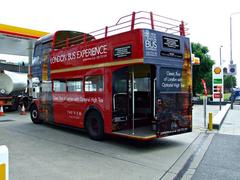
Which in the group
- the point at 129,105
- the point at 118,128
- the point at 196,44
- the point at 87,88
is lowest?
the point at 118,128

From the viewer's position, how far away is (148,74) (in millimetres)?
8789

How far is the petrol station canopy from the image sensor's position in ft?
56.8

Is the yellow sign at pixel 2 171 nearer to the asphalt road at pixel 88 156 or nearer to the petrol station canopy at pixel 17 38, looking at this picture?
the asphalt road at pixel 88 156

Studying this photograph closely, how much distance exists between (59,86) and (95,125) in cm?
274

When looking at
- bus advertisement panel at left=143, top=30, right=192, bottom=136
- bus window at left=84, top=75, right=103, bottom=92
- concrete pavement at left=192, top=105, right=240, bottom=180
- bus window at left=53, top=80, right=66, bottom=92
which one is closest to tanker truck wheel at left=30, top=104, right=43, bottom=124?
bus window at left=53, top=80, right=66, bottom=92

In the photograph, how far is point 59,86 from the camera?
10266 millimetres

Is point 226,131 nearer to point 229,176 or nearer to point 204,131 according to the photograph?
point 204,131

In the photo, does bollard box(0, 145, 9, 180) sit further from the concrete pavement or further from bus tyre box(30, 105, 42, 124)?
bus tyre box(30, 105, 42, 124)

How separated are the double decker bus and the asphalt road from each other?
44 centimetres

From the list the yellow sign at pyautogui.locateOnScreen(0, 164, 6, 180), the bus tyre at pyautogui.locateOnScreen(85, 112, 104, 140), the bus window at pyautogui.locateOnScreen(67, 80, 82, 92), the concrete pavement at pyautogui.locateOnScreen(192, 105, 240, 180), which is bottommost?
the concrete pavement at pyautogui.locateOnScreen(192, 105, 240, 180)

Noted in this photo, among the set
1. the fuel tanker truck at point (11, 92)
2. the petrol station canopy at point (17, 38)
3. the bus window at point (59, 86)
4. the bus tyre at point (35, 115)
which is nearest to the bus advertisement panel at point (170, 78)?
the bus window at point (59, 86)

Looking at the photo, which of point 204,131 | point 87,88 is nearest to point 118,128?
point 87,88

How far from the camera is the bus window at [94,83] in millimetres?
8070

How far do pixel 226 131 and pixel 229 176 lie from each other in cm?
559
